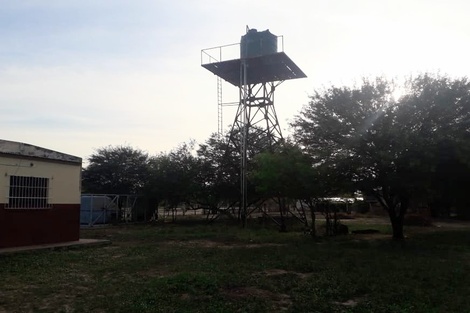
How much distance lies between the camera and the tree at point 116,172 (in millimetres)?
38406

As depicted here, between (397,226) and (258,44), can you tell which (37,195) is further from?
(258,44)

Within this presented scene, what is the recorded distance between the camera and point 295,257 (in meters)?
13.9

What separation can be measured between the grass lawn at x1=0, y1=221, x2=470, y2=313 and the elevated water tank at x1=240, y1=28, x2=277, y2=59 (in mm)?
15073

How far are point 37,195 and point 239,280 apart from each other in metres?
10.2

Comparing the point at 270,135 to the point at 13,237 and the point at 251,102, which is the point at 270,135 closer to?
the point at 251,102

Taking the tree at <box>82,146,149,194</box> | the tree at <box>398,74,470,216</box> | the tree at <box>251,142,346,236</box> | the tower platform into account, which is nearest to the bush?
the tree at <box>251,142,346,236</box>

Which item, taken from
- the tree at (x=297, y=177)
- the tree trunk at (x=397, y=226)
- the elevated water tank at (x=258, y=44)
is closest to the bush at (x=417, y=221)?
the tree trunk at (x=397, y=226)

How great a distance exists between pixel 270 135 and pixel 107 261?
60.9ft

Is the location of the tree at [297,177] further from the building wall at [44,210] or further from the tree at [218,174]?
the tree at [218,174]

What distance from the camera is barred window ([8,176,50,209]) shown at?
15.8 m

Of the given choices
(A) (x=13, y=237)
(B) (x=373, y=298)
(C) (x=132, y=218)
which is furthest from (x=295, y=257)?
(C) (x=132, y=218)

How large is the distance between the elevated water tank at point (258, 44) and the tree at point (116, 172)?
581 inches

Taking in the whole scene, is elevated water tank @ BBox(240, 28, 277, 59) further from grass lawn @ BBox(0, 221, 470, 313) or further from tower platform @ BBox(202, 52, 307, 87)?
grass lawn @ BBox(0, 221, 470, 313)

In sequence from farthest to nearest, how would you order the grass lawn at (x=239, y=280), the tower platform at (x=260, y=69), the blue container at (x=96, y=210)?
the blue container at (x=96, y=210) → the tower platform at (x=260, y=69) → the grass lawn at (x=239, y=280)
